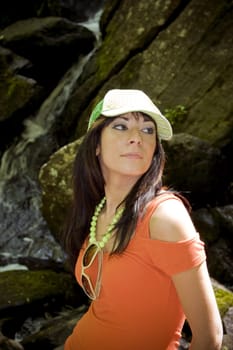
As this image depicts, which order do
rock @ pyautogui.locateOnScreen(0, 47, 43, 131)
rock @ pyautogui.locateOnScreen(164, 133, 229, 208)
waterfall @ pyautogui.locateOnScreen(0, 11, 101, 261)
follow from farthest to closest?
rock @ pyautogui.locateOnScreen(0, 47, 43, 131), waterfall @ pyautogui.locateOnScreen(0, 11, 101, 261), rock @ pyautogui.locateOnScreen(164, 133, 229, 208)

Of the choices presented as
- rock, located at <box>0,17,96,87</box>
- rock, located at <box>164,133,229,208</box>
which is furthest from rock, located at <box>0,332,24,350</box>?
rock, located at <box>0,17,96,87</box>

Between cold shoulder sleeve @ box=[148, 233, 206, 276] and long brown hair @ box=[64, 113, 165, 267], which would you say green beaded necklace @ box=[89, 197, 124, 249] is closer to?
long brown hair @ box=[64, 113, 165, 267]

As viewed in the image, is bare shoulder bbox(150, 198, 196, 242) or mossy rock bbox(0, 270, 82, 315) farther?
mossy rock bbox(0, 270, 82, 315)

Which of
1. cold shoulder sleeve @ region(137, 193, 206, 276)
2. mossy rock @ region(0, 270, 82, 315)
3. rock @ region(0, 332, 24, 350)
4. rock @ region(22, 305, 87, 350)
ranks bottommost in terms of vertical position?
mossy rock @ region(0, 270, 82, 315)

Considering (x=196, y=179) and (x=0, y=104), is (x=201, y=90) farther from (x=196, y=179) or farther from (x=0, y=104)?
(x=0, y=104)

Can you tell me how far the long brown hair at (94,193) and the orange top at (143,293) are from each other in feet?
0.22

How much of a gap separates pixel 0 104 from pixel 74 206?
253 inches

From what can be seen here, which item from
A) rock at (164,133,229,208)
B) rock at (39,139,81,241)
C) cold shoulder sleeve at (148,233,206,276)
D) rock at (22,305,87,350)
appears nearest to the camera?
cold shoulder sleeve at (148,233,206,276)

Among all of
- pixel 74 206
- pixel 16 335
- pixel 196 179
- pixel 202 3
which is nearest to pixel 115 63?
pixel 202 3

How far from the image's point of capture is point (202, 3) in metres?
7.67

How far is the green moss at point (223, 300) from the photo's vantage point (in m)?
3.61

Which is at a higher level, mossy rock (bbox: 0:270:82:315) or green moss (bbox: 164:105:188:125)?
green moss (bbox: 164:105:188:125)

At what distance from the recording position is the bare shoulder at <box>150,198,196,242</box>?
1953 mm

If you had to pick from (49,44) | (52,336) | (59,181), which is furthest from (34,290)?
(49,44)
